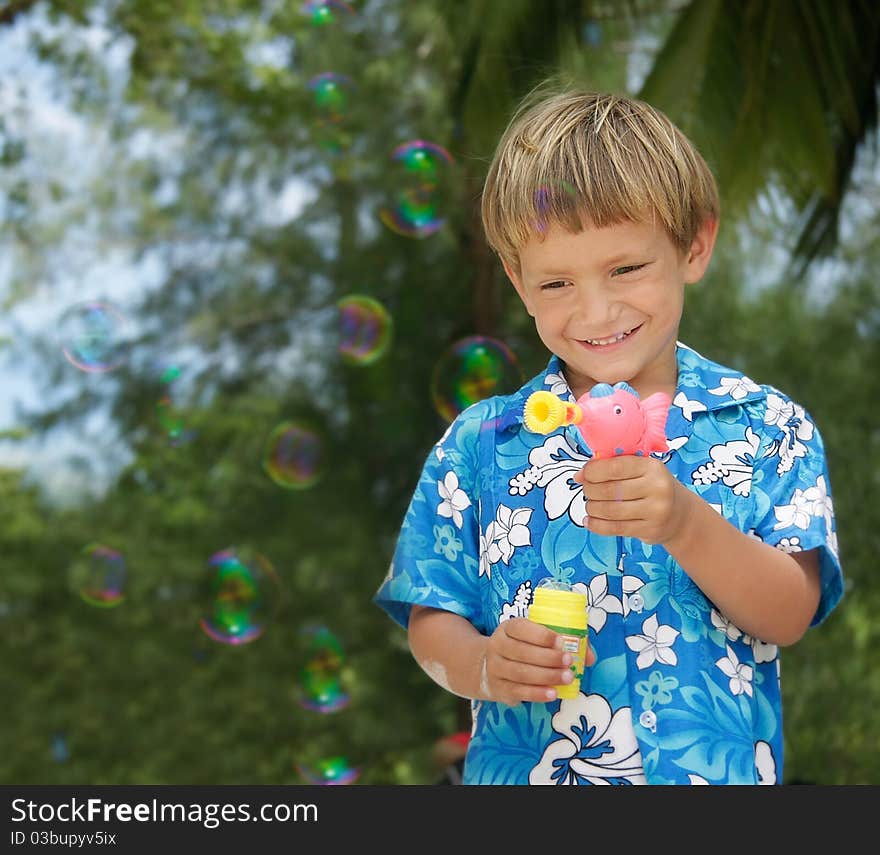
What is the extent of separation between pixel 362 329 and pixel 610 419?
18.8 ft

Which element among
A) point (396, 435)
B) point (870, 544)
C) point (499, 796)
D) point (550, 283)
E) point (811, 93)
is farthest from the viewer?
point (396, 435)

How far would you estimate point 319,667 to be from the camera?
6391mm

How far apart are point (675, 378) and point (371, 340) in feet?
16.9

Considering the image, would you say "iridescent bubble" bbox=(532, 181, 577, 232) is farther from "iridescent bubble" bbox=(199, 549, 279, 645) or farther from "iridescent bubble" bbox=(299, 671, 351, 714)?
"iridescent bubble" bbox=(299, 671, 351, 714)

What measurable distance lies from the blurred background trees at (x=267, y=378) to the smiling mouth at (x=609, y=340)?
173 inches

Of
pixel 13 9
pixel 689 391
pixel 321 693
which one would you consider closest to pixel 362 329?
pixel 321 693

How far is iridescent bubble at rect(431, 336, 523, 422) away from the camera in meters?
3.32

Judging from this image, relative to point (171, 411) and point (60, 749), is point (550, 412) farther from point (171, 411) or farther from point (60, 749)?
point (60, 749)

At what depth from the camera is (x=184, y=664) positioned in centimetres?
675

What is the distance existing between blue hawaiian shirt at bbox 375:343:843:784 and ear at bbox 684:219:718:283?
0.33 ft

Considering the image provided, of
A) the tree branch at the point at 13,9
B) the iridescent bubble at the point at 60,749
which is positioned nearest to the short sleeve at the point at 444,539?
the iridescent bubble at the point at 60,749

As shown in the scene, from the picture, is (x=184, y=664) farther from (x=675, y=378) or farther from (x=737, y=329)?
(x=675, y=378)

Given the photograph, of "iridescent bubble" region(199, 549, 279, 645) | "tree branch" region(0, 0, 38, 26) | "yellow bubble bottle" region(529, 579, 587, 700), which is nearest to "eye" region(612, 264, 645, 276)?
"yellow bubble bottle" region(529, 579, 587, 700)

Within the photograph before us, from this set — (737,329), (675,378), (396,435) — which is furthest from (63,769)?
(675,378)
